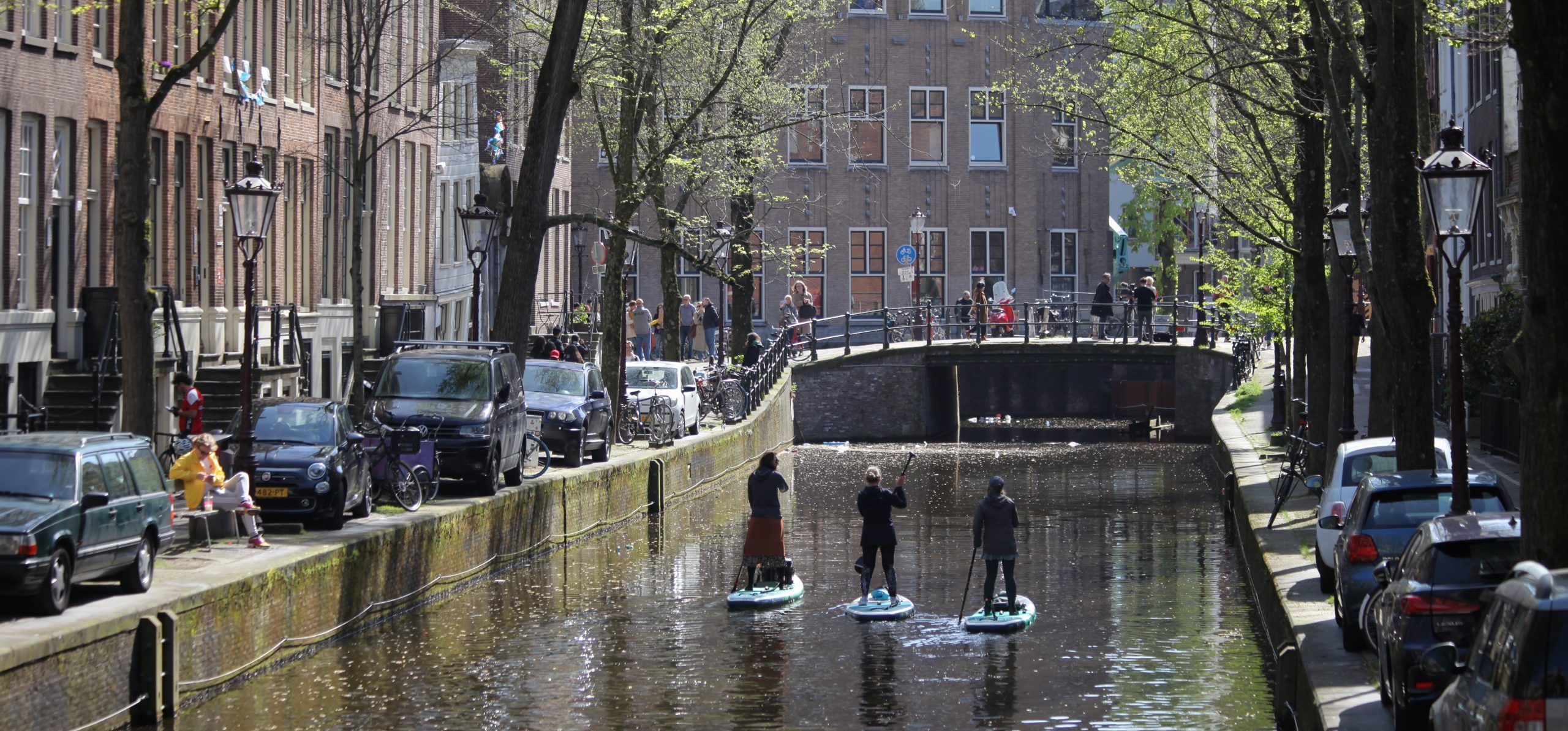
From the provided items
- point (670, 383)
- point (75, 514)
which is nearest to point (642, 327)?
point (670, 383)

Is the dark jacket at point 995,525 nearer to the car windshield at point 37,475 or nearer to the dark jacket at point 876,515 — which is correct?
the dark jacket at point 876,515

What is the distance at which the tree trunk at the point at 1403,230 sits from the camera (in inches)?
792

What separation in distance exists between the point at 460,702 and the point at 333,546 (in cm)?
403

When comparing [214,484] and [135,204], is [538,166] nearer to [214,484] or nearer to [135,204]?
[214,484]

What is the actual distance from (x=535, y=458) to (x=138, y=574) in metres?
14.7

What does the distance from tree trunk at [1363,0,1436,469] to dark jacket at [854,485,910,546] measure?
518 cm

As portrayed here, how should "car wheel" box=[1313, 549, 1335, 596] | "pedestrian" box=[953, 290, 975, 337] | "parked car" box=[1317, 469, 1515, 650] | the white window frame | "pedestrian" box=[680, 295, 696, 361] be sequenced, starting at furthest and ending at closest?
the white window frame → "pedestrian" box=[953, 290, 975, 337] → "pedestrian" box=[680, 295, 696, 361] → "car wheel" box=[1313, 549, 1335, 596] → "parked car" box=[1317, 469, 1515, 650]

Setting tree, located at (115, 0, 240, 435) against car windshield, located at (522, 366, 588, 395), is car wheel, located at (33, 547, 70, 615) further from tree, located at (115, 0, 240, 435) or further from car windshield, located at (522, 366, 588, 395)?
car windshield, located at (522, 366, 588, 395)

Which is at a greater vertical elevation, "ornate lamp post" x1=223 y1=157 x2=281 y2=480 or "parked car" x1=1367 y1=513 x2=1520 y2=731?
"ornate lamp post" x1=223 y1=157 x2=281 y2=480

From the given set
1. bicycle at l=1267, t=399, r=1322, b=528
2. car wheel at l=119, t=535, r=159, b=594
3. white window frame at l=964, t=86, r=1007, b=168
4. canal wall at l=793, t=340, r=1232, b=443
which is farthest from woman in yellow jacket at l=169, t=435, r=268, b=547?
white window frame at l=964, t=86, r=1007, b=168

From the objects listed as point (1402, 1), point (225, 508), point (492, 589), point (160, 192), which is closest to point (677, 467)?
point (160, 192)

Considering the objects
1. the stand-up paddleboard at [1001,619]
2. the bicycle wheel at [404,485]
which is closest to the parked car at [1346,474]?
the stand-up paddleboard at [1001,619]

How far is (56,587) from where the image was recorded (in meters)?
15.5

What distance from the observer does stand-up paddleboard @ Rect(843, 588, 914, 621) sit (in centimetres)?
2236
